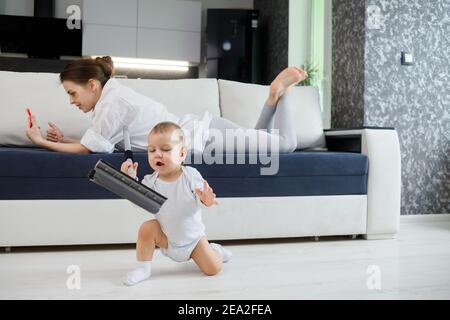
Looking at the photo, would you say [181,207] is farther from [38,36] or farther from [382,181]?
[38,36]

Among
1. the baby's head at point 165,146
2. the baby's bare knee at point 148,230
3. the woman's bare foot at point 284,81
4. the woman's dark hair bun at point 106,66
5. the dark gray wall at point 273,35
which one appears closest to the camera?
the baby's head at point 165,146

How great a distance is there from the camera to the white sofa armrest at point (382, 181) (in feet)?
7.53

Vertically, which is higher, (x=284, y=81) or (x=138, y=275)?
(x=284, y=81)

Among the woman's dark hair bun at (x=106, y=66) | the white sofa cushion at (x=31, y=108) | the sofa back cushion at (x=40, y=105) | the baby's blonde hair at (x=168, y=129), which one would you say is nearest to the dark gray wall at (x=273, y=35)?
the sofa back cushion at (x=40, y=105)

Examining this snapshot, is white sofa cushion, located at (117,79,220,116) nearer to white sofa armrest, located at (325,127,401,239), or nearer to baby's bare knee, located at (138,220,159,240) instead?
white sofa armrest, located at (325,127,401,239)

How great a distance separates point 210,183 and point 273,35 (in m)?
3.43

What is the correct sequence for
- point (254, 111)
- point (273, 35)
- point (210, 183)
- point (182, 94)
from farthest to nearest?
point (273, 35) → point (254, 111) → point (182, 94) → point (210, 183)

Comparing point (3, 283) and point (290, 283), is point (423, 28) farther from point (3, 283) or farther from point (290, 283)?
point (3, 283)

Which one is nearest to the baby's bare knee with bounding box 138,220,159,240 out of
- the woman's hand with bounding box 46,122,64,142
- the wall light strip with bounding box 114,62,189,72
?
the woman's hand with bounding box 46,122,64,142

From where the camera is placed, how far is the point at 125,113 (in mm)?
1499

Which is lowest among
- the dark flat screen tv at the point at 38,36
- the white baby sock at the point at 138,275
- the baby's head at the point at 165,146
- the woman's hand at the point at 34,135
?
the white baby sock at the point at 138,275

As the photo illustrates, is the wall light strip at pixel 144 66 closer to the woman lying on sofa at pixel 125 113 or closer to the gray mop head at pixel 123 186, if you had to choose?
the woman lying on sofa at pixel 125 113

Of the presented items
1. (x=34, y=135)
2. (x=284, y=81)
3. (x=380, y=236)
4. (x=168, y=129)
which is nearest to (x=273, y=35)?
(x=380, y=236)
